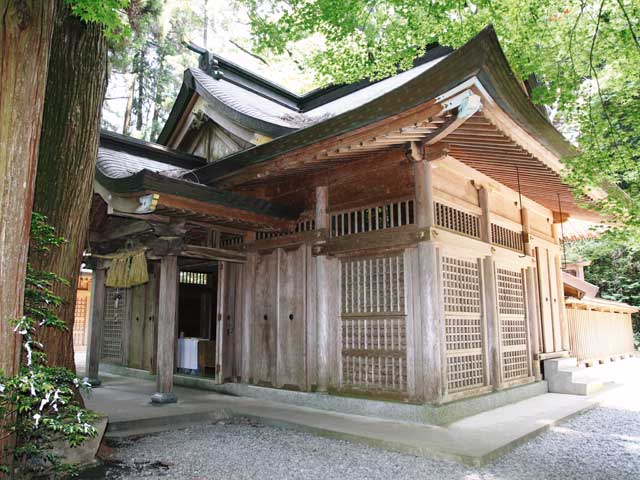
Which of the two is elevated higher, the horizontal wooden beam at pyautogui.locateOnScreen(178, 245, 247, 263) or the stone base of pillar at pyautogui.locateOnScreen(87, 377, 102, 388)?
the horizontal wooden beam at pyautogui.locateOnScreen(178, 245, 247, 263)

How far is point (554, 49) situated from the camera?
6898 mm

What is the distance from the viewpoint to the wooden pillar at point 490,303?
672 cm

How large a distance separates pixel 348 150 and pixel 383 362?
8.69 ft

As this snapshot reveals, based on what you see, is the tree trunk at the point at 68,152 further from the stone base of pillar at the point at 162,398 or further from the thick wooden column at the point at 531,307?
the thick wooden column at the point at 531,307

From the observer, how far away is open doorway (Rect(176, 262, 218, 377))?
9.13 meters

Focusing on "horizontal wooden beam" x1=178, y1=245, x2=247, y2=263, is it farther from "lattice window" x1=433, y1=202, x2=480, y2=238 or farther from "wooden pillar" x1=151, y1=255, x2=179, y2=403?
"lattice window" x1=433, y1=202, x2=480, y2=238

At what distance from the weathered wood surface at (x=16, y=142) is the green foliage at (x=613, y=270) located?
60.7ft

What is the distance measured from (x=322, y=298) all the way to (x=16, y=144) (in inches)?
166

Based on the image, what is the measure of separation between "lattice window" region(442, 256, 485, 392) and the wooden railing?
17.0 ft

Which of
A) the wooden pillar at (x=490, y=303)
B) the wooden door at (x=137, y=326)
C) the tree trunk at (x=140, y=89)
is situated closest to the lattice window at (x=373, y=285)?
the wooden pillar at (x=490, y=303)

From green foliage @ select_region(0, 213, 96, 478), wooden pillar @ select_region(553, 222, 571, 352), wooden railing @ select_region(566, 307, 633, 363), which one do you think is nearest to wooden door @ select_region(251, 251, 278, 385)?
green foliage @ select_region(0, 213, 96, 478)

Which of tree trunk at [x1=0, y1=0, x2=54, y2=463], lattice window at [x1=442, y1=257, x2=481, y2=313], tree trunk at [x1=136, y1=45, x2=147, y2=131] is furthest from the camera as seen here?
tree trunk at [x1=136, y1=45, x2=147, y2=131]

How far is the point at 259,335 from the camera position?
727 cm

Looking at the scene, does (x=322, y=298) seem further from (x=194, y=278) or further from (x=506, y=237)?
(x=194, y=278)
